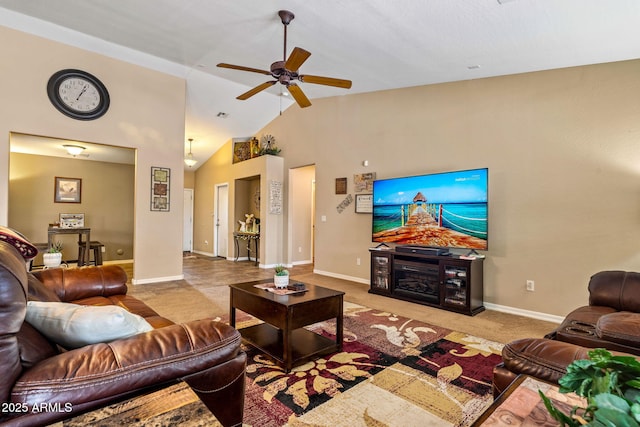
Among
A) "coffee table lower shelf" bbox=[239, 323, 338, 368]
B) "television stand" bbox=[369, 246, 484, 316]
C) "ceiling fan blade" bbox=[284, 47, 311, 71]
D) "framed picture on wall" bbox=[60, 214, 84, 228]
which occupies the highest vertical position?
"ceiling fan blade" bbox=[284, 47, 311, 71]

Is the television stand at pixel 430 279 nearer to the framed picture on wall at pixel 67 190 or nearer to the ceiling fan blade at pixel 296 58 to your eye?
the ceiling fan blade at pixel 296 58

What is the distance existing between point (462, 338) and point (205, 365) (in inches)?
97.0

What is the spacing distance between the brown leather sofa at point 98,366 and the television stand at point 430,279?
10.0 feet

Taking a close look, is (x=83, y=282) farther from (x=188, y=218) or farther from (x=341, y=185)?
(x=188, y=218)

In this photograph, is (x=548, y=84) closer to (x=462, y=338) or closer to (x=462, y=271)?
(x=462, y=271)

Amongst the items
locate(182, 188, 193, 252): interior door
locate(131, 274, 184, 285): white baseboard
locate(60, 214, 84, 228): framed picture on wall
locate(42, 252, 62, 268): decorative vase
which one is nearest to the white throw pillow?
locate(42, 252, 62, 268): decorative vase

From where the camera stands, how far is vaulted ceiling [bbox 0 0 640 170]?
2.52 m

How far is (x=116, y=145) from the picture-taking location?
481cm

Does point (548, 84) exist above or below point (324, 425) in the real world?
above

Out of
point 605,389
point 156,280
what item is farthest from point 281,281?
point 156,280

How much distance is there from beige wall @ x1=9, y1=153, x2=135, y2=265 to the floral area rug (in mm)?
6628

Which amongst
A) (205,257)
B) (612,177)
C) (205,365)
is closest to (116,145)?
(205,257)

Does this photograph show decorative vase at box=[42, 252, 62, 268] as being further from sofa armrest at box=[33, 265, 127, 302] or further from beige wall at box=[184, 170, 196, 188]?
beige wall at box=[184, 170, 196, 188]

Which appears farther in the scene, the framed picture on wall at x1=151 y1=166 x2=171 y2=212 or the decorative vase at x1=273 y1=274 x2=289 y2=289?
the framed picture on wall at x1=151 y1=166 x2=171 y2=212
